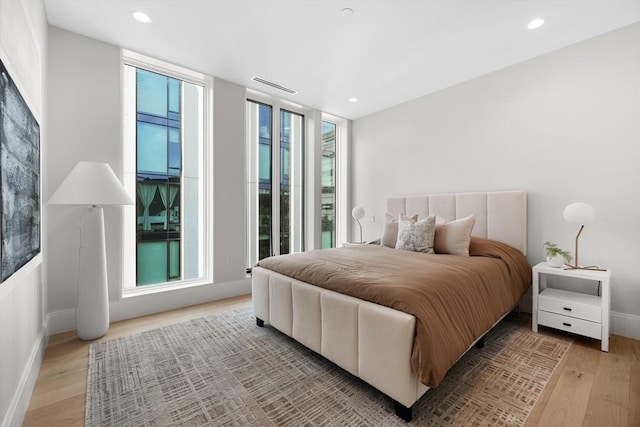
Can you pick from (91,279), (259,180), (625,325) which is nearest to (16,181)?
(91,279)

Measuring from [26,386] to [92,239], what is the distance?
1136mm

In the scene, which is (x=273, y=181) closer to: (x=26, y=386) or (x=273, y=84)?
(x=273, y=84)

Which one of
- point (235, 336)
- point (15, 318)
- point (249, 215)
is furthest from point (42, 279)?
point (249, 215)

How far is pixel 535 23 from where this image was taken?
227 centimetres

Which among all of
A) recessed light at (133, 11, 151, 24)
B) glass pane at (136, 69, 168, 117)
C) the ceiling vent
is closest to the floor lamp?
glass pane at (136, 69, 168, 117)

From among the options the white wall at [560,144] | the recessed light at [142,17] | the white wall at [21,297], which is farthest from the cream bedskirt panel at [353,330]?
the recessed light at [142,17]

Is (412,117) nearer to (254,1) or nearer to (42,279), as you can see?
(254,1)

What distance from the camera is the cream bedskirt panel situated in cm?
137

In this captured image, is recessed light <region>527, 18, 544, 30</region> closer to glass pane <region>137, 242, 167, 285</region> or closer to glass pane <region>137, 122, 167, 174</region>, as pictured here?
glass pane <region>137, 122, 167, 174</region>

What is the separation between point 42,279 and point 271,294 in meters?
1.80

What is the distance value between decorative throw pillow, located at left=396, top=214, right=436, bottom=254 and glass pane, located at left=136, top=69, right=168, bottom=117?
3052 millimetres

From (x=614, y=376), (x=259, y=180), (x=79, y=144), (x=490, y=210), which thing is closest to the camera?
(x=614, y=376)

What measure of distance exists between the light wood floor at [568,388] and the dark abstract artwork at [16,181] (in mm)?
824

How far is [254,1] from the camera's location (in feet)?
6.73
